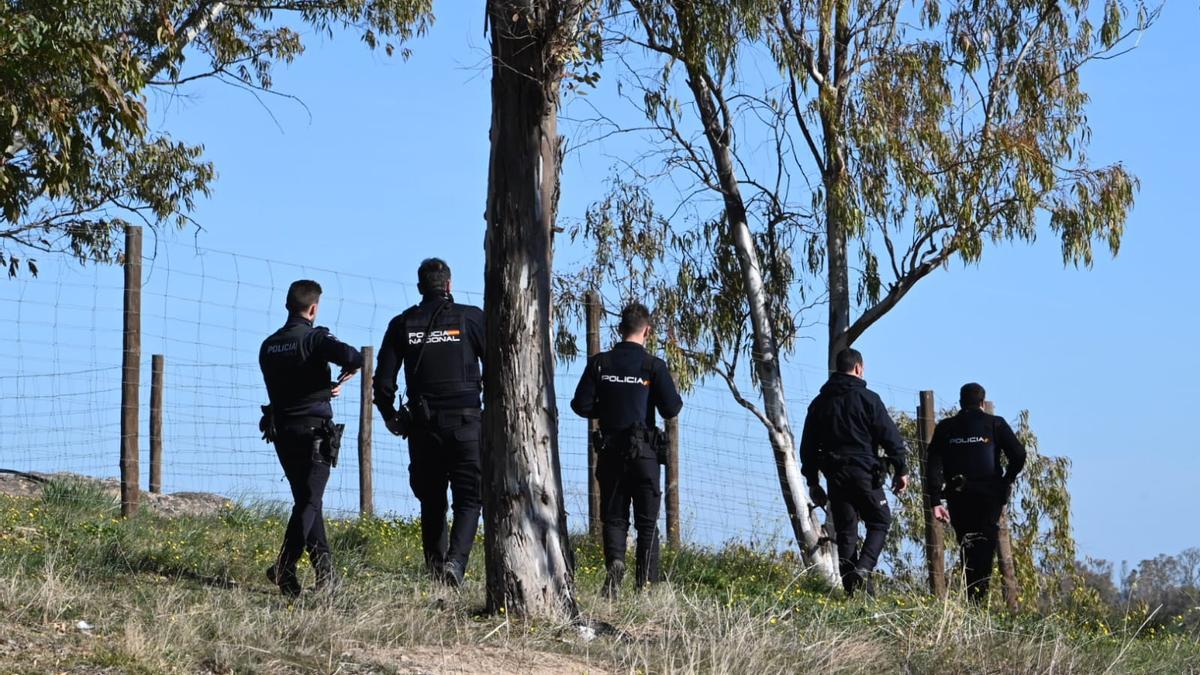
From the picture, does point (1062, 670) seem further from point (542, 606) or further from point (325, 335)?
point (325, 335)

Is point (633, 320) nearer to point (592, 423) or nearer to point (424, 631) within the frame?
point (424, 631)

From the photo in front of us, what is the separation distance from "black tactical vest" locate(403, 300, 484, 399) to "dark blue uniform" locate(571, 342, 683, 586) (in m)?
1.10

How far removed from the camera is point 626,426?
906 centimetres

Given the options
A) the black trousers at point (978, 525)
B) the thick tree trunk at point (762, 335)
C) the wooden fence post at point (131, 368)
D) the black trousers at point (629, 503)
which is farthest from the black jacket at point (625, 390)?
the thick tree trunk at point (762, 335)

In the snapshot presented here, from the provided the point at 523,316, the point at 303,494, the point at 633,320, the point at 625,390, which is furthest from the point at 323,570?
the point at 633,320

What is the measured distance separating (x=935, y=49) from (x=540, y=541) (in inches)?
489

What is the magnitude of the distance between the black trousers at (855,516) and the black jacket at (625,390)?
61.6 inches

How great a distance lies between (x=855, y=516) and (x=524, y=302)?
11.4 ft

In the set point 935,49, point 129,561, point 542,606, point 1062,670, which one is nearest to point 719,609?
point 542,606

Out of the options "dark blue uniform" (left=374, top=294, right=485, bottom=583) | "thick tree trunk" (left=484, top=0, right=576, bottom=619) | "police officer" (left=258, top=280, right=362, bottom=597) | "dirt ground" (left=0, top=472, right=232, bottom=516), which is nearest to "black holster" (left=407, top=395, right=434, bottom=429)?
"dark blue uniform" (left=374, top=294, right=485, bottom=583)

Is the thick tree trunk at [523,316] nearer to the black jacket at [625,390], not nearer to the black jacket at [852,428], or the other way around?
the black jacket at [625,390]

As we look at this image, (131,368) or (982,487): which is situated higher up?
(131,368)

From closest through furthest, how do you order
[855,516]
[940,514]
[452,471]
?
1. [452,471]
2. [855,516]
3. [940,514]

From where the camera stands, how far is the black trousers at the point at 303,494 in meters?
8.02
